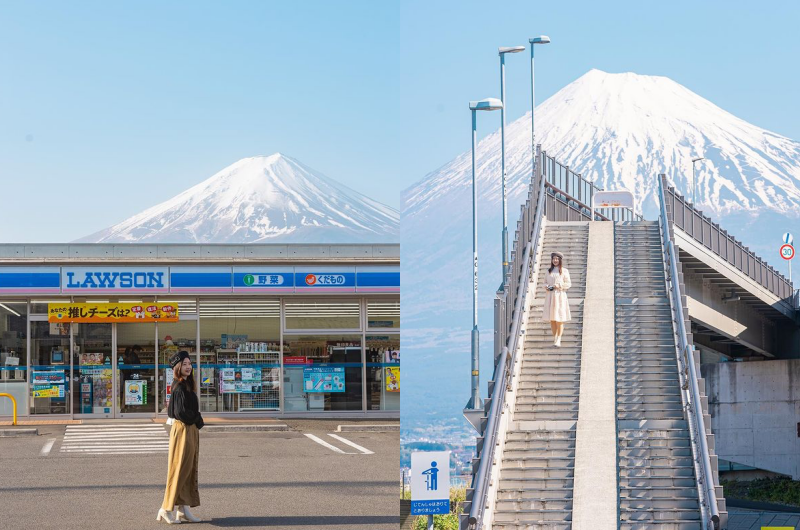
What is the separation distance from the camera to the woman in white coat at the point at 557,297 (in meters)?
19.4

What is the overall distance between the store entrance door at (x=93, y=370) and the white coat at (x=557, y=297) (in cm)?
1225

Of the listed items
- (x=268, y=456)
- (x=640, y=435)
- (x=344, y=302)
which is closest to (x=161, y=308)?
(x=344, y=302)

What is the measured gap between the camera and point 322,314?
28.2 meters

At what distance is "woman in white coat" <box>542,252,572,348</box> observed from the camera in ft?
63.5

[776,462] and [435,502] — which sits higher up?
[435,502]

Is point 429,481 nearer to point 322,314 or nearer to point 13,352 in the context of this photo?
point 322,314

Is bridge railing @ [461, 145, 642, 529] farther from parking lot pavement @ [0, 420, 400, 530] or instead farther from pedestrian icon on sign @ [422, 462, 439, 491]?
parking lot pavement @ [0, 420, 400, 530]

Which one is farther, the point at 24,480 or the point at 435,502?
the point at 435,502

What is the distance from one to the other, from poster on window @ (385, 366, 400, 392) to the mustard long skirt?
16.5 metres

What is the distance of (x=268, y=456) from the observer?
18.9 m

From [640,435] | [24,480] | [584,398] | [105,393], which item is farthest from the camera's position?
[105,393]

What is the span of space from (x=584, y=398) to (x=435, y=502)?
118 inches

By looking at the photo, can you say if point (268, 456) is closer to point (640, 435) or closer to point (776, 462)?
point (640, 435)

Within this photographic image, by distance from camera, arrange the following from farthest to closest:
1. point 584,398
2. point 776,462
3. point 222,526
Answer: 1. point 776,462
2. point 584,398
3. point 222,526
